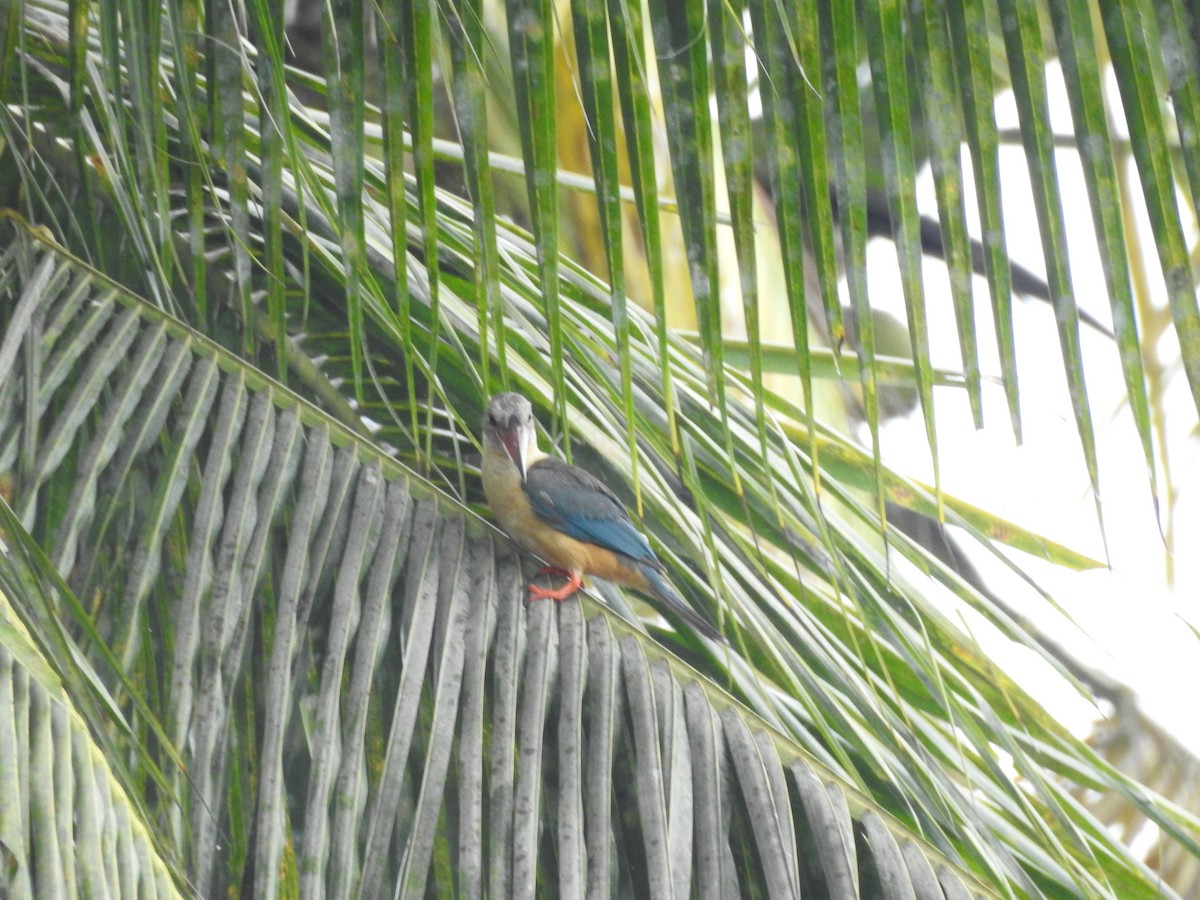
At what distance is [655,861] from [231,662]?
2.41 feet

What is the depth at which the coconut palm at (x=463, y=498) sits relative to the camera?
5.50ft

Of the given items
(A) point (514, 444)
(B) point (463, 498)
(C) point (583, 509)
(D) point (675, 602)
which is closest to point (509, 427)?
(A) point (514, 444)

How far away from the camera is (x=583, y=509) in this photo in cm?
321

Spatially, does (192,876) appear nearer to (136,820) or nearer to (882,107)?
(136,820)

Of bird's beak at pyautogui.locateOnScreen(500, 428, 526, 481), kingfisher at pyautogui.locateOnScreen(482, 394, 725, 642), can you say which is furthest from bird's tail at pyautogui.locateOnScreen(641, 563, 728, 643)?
bird's beak at pyautogui.locateOnScreen(500, 428, 526, 481)

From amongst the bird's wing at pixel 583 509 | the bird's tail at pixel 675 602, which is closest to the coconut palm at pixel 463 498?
the bird's tail at pixel 675 602

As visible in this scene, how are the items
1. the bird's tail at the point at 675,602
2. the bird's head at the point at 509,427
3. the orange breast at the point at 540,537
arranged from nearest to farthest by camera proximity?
1. the bird's tail at the point at 675,602
2. the bird's head at the point at 509,427
3. the orange breast at the point at 540,537

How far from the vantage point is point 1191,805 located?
5820mm

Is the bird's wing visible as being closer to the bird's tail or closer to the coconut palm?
the bird's tail

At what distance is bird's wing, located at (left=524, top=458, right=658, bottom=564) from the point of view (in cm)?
313

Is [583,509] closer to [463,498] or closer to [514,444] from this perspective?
[514,444]

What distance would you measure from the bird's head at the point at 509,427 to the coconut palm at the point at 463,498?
5 cm

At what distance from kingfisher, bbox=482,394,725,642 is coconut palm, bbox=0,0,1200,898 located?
101 mm

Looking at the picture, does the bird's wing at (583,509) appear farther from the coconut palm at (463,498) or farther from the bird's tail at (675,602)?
the coconut palm at (463,498)
